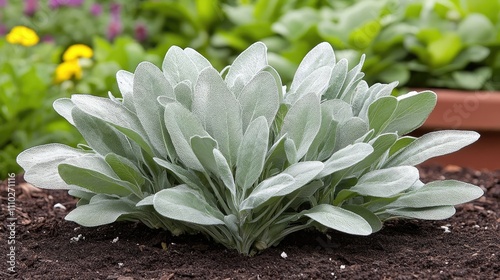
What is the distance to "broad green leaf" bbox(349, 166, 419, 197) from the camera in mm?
1830

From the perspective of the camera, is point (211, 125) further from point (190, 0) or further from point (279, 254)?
point (190, 0)

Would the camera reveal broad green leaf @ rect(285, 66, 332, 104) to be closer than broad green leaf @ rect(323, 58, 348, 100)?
Yes

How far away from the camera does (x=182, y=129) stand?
1808 millimetres

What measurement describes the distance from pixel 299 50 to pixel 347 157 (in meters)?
2.97

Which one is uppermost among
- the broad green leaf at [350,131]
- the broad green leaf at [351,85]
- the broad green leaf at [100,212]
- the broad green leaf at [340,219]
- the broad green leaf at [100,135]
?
the broad green leaf at [351,85]

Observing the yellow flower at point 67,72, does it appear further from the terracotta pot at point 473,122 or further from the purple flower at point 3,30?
the terracotta pot at point 473,122

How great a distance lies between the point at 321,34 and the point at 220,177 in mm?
2970

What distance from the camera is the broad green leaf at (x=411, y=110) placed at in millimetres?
2000

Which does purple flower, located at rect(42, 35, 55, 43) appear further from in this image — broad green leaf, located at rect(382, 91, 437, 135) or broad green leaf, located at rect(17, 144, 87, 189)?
broad green leaf, located at rect(382, 91, 437, 135)

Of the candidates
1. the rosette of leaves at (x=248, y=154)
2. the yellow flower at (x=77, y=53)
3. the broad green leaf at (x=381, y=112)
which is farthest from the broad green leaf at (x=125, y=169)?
the yellow flower at (x=77, y=53)

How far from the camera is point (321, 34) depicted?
4672mm

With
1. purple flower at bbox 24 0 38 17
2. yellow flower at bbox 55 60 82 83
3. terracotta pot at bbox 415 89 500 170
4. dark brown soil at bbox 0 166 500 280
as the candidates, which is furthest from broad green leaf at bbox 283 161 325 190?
purple flower at bbox 24 0 38 17

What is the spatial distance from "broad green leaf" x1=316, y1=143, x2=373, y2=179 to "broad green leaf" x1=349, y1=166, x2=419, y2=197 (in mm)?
137

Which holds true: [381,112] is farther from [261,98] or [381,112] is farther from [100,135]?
[100,135]
